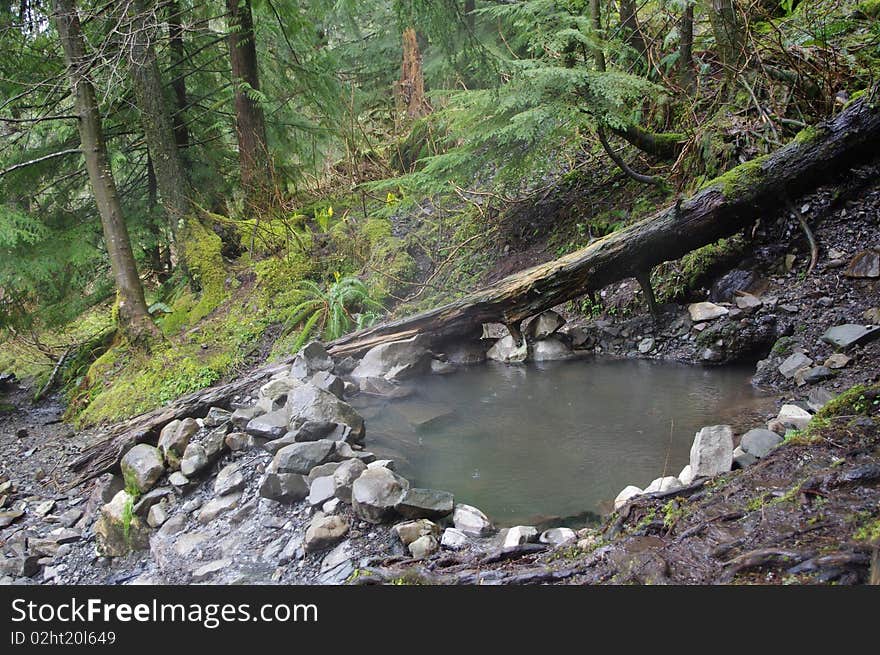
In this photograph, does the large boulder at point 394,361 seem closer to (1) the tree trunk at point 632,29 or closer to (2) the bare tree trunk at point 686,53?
(2) the bare tree trunk at point 686,53

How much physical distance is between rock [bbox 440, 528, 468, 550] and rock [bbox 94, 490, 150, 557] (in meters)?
2.15

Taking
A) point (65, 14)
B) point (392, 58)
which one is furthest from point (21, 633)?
point (392, 58)

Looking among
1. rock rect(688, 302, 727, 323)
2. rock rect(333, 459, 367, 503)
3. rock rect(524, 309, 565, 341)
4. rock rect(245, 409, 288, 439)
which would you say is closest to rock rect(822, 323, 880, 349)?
rock rect(688, 302, 727, 323)

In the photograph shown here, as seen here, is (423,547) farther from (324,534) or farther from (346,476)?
(346,476)

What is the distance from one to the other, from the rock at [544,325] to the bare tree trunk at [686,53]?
3.52 meters

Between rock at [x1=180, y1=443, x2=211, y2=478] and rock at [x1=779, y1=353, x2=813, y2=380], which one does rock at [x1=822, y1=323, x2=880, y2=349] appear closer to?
rock at [x1=779, y1=353, x2=813, y2=380]

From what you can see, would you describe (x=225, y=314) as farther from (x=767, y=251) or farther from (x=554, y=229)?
(x=767, y=251)

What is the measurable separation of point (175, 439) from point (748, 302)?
210 inches

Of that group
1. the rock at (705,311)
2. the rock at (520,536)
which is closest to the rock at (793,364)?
the rock at (705,311)

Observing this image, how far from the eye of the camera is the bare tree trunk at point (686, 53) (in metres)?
7.28

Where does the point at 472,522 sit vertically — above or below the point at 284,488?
below

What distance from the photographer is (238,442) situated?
4.44 meters

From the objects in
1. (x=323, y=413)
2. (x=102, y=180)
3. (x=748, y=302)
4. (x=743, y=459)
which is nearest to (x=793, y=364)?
(x=748, y=302)

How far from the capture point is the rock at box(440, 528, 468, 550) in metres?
2.98
